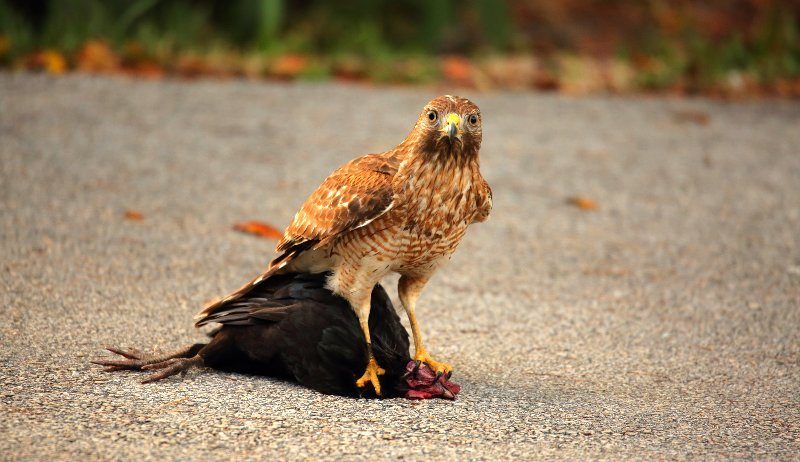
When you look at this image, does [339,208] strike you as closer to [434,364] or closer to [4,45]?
[434,364]

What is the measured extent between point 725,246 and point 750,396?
2.39 meters

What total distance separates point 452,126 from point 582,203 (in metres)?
3.42

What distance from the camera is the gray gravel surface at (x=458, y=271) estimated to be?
3.79 metres

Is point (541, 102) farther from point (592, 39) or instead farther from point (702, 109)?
point (592, 39)

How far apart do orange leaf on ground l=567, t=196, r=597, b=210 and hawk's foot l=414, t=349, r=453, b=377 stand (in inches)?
121

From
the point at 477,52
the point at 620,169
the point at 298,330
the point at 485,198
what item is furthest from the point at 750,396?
the point at 477,52

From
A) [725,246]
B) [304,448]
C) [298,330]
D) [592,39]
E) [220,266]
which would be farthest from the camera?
[592,39]

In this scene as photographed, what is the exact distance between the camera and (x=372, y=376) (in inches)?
164

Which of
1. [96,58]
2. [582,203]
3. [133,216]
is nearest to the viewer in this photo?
[133,216]

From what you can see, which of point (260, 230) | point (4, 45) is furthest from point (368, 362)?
point (4, 45)

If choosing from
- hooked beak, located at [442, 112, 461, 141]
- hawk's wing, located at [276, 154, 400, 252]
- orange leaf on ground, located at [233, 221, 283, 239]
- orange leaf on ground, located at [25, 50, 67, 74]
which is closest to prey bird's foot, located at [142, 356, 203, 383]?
hawk's wing, located at [276, 154, 400, 252]

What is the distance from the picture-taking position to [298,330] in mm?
4219

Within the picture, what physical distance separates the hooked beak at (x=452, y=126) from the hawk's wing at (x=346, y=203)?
0.30 meters

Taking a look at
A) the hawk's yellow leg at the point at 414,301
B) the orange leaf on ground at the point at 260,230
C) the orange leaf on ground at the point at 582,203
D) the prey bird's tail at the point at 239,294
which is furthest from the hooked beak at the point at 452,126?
the orange leaf on ground at the point at 582,203
